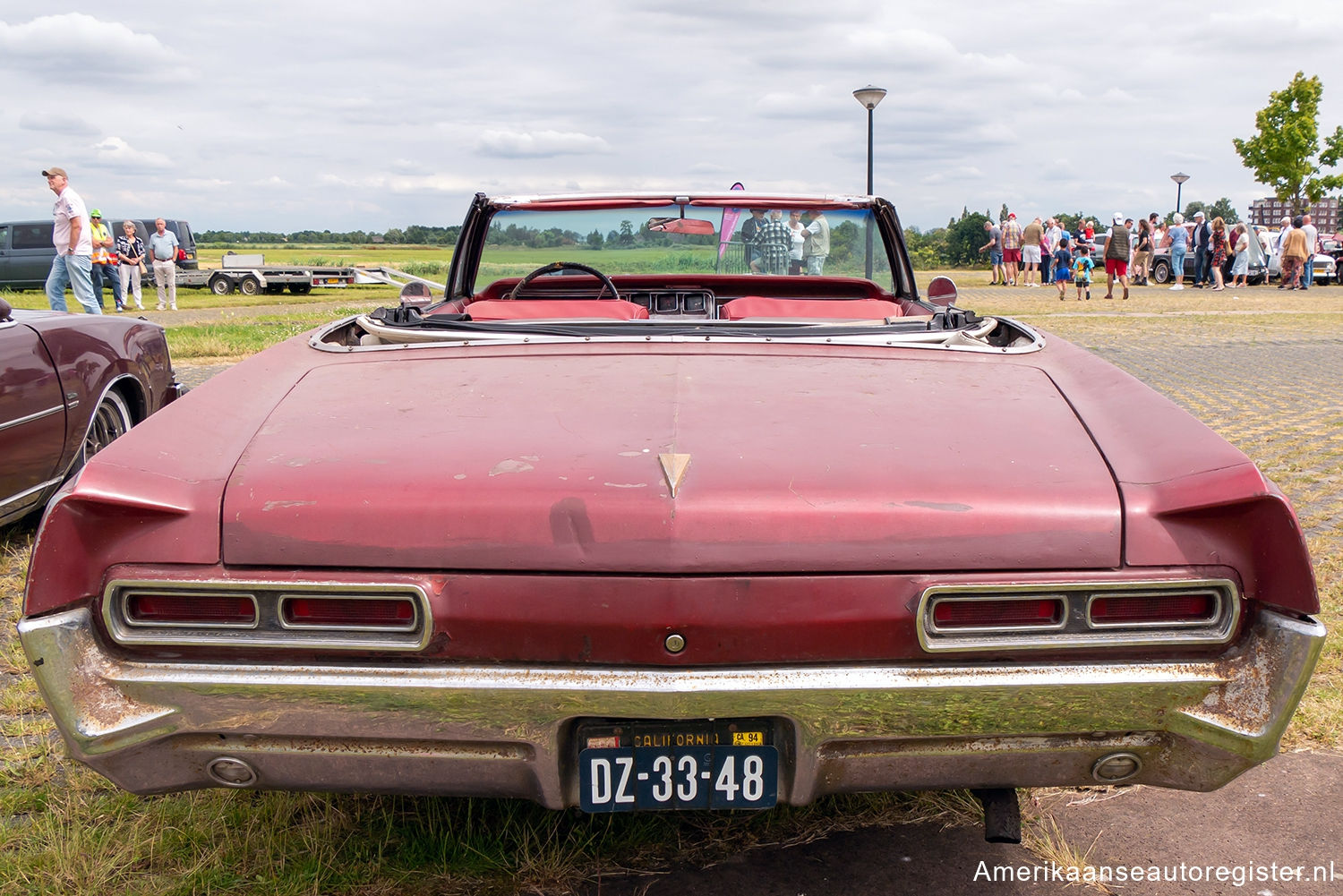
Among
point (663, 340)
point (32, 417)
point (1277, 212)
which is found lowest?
point (32, 417)

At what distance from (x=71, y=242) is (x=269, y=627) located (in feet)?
40.0

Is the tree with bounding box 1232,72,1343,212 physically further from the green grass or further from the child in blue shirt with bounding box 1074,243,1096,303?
the green grass

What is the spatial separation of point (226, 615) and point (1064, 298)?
20549 mm

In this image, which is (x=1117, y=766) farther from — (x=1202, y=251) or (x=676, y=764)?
(x=1202, y=251)

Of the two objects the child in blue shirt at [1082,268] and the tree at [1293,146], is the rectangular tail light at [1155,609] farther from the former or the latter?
the tree at [1293,146]

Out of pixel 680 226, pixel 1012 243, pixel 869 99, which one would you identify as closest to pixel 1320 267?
pixel 1012 243

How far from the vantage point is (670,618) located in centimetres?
173

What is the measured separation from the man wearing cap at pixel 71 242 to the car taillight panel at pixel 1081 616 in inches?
488

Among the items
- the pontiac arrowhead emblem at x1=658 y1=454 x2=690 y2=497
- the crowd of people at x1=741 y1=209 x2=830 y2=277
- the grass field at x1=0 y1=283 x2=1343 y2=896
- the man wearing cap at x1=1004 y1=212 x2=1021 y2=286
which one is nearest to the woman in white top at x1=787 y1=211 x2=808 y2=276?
the crowd of people at x1=741 y1=209 x2=830 y2=277

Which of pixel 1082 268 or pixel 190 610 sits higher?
pixel 1082 268

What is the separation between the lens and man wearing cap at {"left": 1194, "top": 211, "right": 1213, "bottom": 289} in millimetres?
24469

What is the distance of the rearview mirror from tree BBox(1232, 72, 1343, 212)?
40942mm

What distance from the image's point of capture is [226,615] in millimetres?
1812

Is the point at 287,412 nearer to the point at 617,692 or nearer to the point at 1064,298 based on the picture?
the point at 617,692
